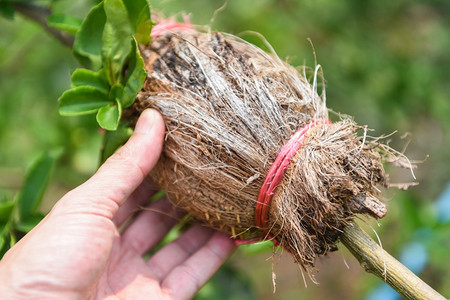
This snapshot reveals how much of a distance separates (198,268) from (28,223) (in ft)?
1.80

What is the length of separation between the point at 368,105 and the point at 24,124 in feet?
6.04

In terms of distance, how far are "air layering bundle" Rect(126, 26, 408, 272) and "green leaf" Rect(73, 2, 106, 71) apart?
0.14m

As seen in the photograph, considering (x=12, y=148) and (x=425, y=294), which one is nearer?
(x=425, y=294)

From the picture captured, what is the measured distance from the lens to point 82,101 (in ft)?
3.84

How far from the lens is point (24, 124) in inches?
88.4

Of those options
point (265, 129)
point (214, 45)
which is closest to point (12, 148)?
point (214, 45)

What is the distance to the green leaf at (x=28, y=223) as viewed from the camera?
1307 mm

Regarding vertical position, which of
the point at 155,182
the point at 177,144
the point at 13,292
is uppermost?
the point at 177,144

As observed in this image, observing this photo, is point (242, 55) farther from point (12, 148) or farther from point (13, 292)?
point (12, 148)

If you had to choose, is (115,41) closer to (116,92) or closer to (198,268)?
(116,92)

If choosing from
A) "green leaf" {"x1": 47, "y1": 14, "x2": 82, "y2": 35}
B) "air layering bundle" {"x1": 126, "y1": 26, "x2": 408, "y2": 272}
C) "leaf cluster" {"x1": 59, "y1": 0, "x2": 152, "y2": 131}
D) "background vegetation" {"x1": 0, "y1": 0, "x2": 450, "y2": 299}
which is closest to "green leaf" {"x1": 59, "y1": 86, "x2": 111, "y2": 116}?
"leaf cluster" {"x1": 59, "y1": 0, "x2": 152, "y2": 131}

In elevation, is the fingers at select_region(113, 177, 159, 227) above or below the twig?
below

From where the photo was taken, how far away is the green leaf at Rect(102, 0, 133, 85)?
114 cm

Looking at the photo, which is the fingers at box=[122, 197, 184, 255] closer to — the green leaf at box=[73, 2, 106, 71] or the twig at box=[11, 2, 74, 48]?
the green leaf at box=[73, 2, 106, 71]
